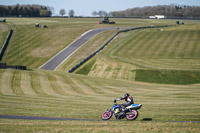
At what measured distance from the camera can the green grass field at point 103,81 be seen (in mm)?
21109

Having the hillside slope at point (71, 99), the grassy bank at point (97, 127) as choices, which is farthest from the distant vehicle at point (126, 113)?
the grassy bank at point (97, 127)

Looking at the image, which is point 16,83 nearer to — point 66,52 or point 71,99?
point 71,99

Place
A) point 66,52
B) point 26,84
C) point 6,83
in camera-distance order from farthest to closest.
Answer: point 66,52 → point 26,84 → point 6,83

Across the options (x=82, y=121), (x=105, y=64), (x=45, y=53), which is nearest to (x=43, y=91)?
(x=82, y=121)

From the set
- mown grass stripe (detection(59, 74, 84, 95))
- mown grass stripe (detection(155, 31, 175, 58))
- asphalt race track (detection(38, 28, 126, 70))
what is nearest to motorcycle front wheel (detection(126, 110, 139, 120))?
mown grass stripe (detection(59, 74, 84, 95))

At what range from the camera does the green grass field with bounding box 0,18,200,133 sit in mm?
21109

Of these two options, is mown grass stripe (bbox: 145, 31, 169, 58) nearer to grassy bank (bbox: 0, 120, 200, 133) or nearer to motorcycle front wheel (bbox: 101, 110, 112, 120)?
motorcycle front wheel (bbox: 101, 110, 112, 120)

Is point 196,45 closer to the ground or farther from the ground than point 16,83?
closer to the ground

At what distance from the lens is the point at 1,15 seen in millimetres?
196875

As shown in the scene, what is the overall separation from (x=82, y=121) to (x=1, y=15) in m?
190

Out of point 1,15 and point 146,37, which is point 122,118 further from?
point 1,15

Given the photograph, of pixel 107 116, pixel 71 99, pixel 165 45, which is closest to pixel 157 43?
pixel 165 45

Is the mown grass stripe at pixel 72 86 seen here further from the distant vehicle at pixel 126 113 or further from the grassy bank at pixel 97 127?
the grassy bank at pixel 97 127

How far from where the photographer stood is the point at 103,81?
51812mm
